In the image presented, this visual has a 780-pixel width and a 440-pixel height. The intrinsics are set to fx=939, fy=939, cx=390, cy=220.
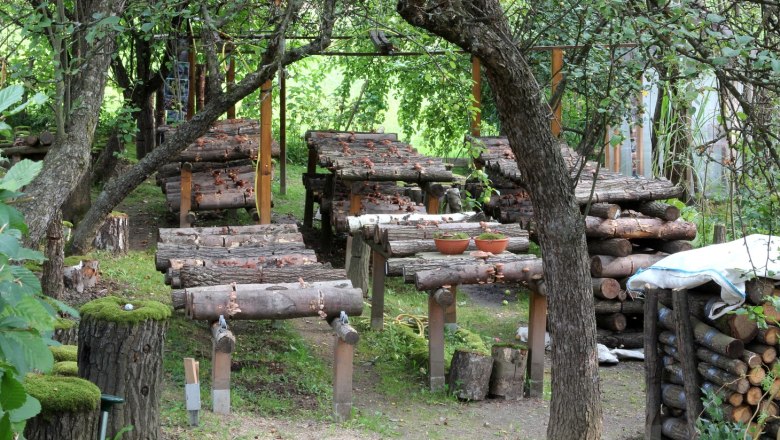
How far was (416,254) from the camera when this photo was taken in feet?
31.8

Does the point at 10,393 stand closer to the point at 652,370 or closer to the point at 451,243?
the point at 652,370

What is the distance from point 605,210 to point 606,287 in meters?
0.96

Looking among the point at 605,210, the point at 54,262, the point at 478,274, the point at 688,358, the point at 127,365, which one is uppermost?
the point at 605,210

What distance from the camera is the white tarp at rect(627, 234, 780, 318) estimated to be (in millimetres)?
7375

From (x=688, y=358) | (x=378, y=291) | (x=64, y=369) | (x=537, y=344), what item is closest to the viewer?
(x=64, y=369)

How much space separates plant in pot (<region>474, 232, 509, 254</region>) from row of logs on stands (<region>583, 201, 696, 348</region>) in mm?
2199

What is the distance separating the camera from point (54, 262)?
8539 mm

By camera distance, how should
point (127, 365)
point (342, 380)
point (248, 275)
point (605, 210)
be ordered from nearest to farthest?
1. point (127, 365)
2. point (342, 380)
3. point (248, 275)
4. point (605, 210)

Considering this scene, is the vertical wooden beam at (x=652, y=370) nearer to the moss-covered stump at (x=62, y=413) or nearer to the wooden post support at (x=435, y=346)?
the wooden post support at (x=435, y=346)

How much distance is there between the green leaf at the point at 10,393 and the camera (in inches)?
97.9

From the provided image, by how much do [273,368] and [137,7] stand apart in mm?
3621

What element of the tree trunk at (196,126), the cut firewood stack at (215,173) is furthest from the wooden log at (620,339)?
the tree trunk at (196,126)

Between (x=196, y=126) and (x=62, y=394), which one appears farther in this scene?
(x=196, y=126)

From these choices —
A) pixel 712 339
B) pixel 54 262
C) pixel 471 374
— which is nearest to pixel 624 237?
pixel 471 374
